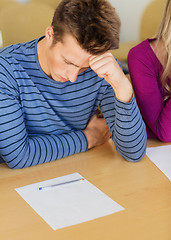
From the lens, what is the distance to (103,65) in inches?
43.2

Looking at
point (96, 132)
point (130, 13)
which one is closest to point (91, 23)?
point (96, 132)

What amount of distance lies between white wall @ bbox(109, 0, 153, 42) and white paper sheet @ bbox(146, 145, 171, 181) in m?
2.48

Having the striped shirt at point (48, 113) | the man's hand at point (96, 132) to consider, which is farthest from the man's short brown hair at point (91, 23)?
the man's hand at point (96, 132)

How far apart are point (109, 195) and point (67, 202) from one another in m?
0.12

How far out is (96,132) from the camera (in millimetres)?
1256

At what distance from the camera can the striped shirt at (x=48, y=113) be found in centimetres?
108

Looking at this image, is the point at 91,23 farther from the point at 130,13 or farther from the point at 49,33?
the point at 130,13

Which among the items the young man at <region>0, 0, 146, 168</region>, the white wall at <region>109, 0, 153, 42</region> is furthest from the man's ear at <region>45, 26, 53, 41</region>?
the white wall at <region>109, 0, 153, 42</region>

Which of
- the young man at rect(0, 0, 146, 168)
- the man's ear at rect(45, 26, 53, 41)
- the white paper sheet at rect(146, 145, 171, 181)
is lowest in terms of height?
the white paper sheet at rect(146, 145, 171, 181)

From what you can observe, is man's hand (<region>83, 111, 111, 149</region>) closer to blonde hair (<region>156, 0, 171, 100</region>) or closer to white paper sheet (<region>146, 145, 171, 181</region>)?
white paper sheet (<region>146, 145, 171, 181</region>)

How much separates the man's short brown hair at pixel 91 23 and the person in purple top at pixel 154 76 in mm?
381

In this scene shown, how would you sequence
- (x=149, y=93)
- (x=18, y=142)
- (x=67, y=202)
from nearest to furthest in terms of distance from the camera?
(x=67, y=202) → (x=18, y=142) → (x=149, y=93)

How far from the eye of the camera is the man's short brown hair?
3.18ft

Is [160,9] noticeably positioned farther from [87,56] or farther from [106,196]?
[106,196]
